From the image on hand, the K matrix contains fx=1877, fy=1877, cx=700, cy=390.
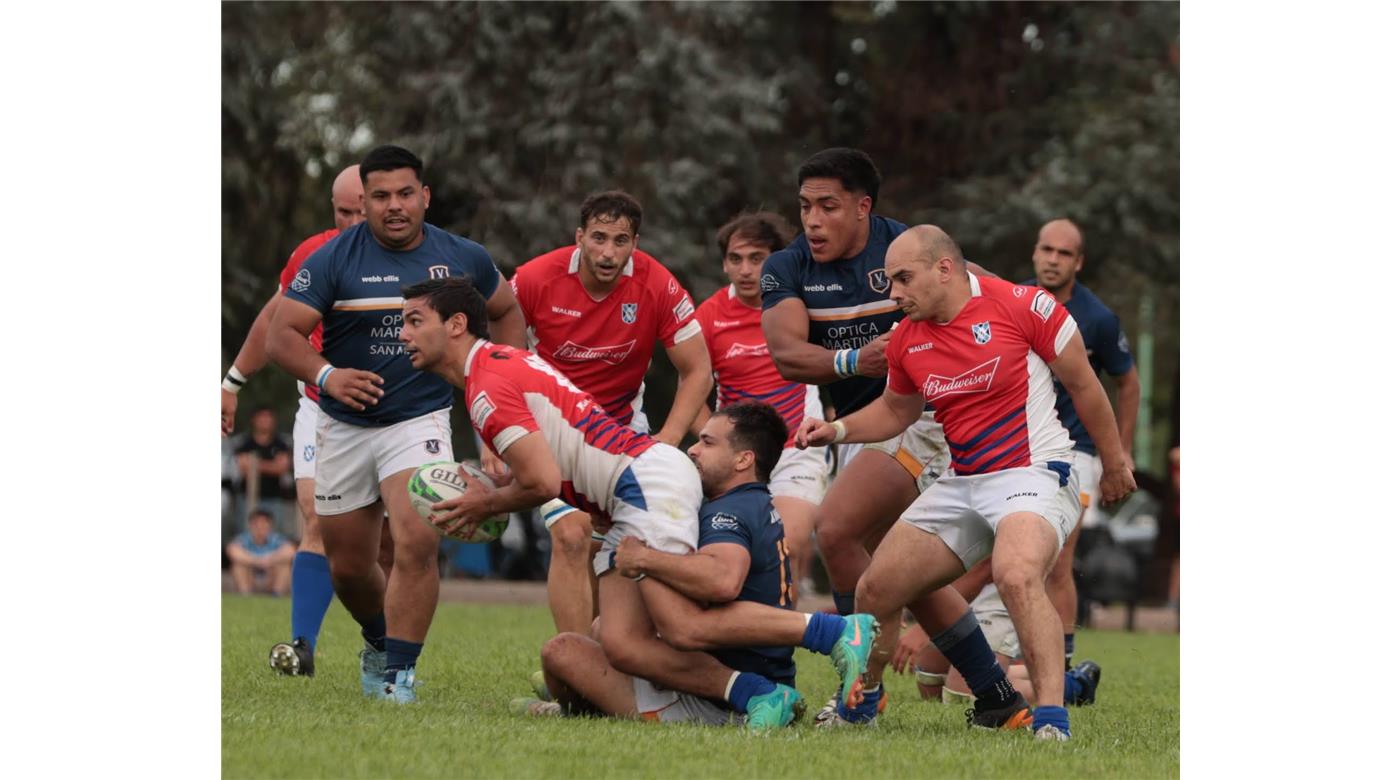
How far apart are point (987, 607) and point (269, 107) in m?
16.4

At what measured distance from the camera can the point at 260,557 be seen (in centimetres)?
2050

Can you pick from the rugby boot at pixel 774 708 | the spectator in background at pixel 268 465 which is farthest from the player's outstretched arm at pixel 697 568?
the spectator in background at pixel 268 465

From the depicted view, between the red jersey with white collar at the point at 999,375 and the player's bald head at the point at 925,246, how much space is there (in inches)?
7.9

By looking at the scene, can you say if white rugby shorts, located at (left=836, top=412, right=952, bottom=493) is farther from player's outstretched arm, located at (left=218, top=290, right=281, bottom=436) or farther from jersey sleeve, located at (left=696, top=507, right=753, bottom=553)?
player's outstretched arm, located at (left=218, top=290, right=281, bottom=436)

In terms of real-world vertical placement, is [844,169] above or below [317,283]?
above

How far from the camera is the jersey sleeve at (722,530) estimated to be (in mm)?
7770

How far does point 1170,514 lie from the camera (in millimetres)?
23328

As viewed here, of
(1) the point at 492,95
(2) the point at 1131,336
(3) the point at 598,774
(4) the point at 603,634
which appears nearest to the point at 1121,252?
(2) the point at 1131,336

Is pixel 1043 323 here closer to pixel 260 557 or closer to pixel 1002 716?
pixel 1002 716

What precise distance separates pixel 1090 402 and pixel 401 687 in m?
3.45

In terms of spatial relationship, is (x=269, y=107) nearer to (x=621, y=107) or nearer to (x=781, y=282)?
(x=621, y=107)

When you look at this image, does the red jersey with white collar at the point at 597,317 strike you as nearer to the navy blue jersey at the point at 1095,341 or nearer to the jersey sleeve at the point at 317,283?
the jersey sleeve at the point at 317,283

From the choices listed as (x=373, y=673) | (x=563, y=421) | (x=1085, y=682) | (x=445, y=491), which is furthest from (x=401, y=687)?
(x=1085, y=682)

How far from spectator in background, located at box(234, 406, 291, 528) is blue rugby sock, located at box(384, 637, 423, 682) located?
1271 centimetres
